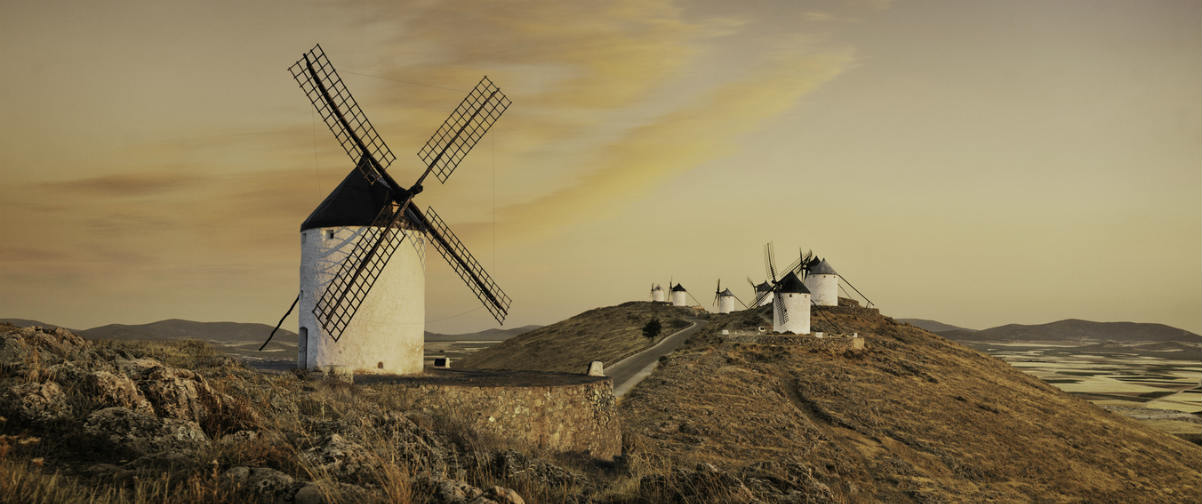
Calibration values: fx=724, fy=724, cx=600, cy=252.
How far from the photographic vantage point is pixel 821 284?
225 feet

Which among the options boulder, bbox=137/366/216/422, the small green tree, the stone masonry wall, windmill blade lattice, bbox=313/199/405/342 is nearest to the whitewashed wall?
windmill blade lattice, bbox=313/199/405/342

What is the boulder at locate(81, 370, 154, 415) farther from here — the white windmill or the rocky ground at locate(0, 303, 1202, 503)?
the white windmill

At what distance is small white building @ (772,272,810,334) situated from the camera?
177 ft

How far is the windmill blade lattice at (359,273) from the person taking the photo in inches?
893

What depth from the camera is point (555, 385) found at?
19250 mm

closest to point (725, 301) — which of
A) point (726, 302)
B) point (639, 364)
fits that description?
point (726, 302)

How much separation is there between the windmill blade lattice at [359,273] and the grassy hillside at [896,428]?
970 cm

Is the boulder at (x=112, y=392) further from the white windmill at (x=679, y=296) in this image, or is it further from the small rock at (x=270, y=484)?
the white windmill at (x=679, y=296)

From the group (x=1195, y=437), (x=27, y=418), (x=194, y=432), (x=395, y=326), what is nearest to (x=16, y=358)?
(x=27, y=418)

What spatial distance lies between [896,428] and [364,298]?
977 inches

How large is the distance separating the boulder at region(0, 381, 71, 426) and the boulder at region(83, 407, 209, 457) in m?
0.57

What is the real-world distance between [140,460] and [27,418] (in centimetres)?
181

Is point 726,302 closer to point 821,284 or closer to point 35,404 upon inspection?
point 821,284

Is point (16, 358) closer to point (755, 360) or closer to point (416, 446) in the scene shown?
point (416, 446)
